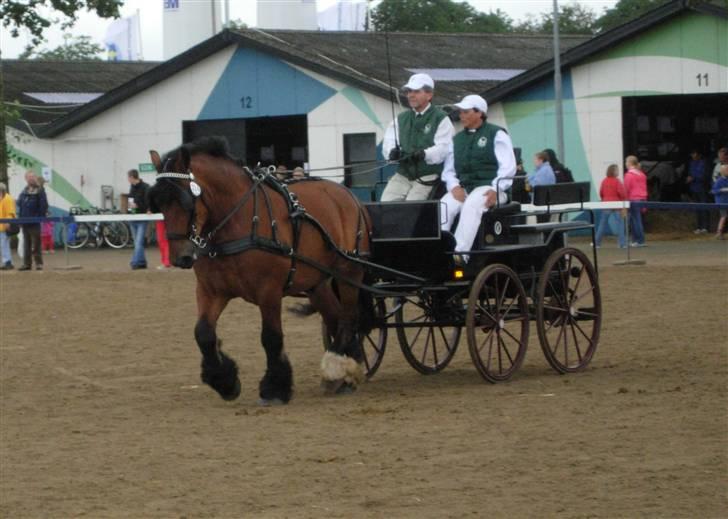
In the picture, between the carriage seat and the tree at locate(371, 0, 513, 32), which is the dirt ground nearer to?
the carriage seat

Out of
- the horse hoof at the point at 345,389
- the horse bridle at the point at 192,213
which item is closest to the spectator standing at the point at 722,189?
the horse hoof at the point at 345,389

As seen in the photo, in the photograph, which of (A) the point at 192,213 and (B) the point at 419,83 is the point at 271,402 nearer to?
(A) the point at 192,213

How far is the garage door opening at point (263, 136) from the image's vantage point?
1497 inches

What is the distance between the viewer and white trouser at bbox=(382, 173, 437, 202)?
1195cm

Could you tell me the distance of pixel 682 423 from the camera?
368 inches

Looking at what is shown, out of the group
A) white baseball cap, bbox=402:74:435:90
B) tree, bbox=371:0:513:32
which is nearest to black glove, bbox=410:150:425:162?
white baseball cap, bbox=402:74:435:90

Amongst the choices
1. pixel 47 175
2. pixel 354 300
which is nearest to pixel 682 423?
pixel 354 300

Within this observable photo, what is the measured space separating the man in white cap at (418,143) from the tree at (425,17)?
63113mm

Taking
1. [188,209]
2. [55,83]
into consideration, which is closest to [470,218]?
[188,209]

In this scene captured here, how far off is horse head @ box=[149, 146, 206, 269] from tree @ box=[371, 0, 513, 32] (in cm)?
6470

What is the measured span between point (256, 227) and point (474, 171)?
207cm

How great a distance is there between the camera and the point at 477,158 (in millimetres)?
11867

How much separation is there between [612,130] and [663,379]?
21.0 m

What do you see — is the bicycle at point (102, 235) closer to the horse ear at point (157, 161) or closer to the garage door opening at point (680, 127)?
the garage door opening at point (680, 127)
